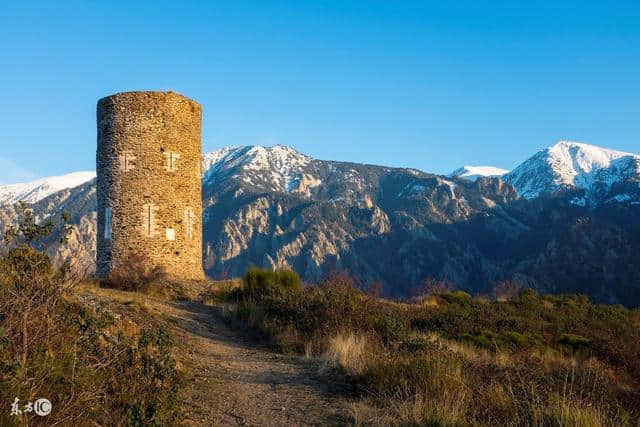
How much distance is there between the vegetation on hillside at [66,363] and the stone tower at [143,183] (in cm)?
1623

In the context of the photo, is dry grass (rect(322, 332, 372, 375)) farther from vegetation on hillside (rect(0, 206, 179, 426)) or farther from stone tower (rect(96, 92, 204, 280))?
stone tower (rect(96, 92, 204, 280))

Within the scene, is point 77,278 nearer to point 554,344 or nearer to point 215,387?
point 215,387

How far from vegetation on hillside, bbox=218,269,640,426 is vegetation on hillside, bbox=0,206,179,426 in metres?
2.51

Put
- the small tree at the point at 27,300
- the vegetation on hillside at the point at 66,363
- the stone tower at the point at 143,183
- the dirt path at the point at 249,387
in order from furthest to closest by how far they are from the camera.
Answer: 1. the stone tower at the point at 143,183
2. the dirt path at the point at 249,387
3. the small tree at the point at 27,300
4. the vegetation on hillside at the point at 66,363

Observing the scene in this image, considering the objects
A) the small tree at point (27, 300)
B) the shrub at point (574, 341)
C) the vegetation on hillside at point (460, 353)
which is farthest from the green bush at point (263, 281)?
the small tree at point (27, 300)

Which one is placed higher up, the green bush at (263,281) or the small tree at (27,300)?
the small tree at (27,300)

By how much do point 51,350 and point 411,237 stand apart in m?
180

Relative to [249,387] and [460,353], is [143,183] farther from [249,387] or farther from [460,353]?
[460,353]

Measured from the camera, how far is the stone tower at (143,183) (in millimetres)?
23875

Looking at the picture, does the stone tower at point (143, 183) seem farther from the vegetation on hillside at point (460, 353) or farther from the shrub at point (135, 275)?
the vegetation on hillside at point (460, 353)

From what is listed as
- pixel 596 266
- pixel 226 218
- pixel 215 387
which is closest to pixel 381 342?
pixel 215 387

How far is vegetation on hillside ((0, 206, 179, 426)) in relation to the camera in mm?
5148

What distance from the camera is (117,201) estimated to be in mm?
23969

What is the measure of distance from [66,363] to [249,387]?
3.36 metres
